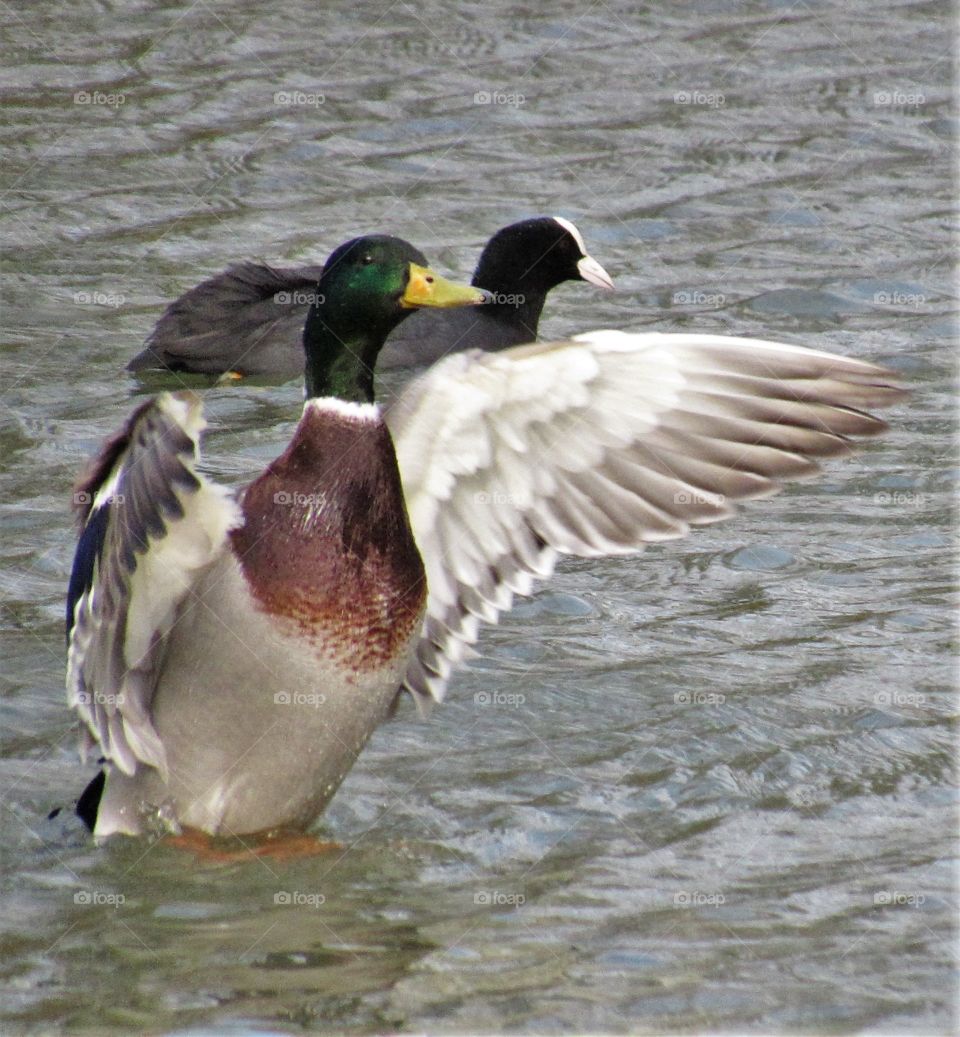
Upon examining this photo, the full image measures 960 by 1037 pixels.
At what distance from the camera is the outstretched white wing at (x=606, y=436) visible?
16.7 feet

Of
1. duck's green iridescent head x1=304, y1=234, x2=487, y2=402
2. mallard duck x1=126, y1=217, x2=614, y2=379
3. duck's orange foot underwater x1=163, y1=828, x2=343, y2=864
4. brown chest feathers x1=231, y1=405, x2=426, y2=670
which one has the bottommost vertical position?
duck's orange foot underwater x1=163, y1=828, x2=343, y2=864

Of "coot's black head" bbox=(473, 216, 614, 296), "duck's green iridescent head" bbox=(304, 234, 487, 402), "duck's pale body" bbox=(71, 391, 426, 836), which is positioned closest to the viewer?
"duck's pale body" bbox=(71, 391, 426, 836)

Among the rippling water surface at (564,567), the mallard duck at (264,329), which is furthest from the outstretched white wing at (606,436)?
the mallard duck at (264,329)

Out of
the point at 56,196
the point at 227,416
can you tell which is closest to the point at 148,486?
the point at 227,416

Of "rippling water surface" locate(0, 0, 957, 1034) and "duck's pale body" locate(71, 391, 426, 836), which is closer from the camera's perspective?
"rippling water surface" locate(0, 0, 957, 1034)

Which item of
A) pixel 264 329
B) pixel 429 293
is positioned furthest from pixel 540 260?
A: pixel 429 293

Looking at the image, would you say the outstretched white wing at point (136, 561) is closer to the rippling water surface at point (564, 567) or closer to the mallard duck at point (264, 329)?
the rippling water surface at point (564, 567)

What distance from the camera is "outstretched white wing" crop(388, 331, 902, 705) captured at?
16.7 feet

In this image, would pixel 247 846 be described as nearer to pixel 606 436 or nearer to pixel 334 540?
pixel 334 540

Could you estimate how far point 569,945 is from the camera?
16.1 feet

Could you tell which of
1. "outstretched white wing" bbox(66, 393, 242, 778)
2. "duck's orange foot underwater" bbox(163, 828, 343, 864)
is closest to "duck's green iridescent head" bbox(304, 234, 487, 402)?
"outstretched white wing" bbox(66, 393, 242, 778)

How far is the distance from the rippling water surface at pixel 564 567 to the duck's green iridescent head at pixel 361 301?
124 centimetres

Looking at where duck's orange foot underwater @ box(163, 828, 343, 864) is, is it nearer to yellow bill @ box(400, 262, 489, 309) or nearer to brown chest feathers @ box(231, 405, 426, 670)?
brown chest feathers @ box(231, 405, 426, 670)

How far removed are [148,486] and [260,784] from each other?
3.62 ft
